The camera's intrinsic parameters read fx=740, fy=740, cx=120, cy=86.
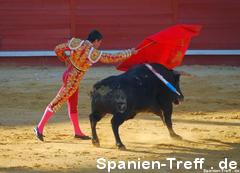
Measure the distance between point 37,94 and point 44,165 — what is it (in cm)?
428

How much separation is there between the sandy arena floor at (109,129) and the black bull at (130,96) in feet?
0.80

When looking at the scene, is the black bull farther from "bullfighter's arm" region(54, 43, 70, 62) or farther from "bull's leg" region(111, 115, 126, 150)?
"bullfighter's arm" region(54, 43, 70, 62)

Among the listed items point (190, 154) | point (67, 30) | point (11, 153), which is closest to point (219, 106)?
point (190, 154)

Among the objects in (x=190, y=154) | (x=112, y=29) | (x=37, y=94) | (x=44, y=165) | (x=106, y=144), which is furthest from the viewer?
(x=112, y=29)

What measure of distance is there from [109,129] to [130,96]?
1101 millimetres

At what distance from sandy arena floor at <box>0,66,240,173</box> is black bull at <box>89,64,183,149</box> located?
24cm

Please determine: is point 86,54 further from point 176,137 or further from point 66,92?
point 176,137

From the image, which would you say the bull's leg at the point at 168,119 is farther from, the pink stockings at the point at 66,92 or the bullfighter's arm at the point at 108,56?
the pink stockings at the point at 66,92

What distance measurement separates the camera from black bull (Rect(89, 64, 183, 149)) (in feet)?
19.4

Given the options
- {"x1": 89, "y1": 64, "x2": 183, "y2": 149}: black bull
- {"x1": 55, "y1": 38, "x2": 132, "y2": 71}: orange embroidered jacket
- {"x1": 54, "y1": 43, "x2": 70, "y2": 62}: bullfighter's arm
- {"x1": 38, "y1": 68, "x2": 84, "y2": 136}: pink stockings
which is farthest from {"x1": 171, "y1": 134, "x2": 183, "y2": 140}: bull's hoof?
{"x1": 54, "y1": 43, "x2": 70, "y2": 62}: bullfighter's arm

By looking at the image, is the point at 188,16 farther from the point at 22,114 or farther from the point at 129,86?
the point at 129,86

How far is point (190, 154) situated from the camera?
5.72 meters

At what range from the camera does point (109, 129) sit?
7.00m

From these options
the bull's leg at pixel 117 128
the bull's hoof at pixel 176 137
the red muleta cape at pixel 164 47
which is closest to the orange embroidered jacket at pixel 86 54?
the red muleta cape at pixel 164 47
